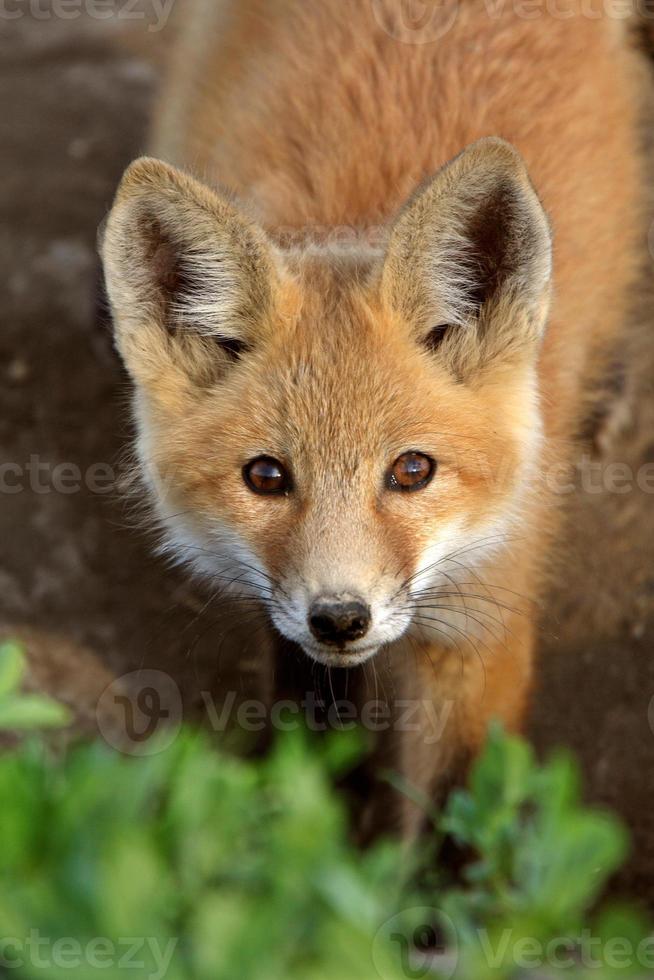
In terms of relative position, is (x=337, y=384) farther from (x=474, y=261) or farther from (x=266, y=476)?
(x=474, y=261)

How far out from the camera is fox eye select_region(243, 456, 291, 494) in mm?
3154

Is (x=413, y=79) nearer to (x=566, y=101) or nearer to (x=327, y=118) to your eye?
(x=327, y=118)

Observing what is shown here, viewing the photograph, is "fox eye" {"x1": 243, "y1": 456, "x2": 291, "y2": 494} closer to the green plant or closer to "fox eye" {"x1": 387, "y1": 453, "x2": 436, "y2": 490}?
"fox eye" {"x1": 387, "y1": 453, "x2": 436, "y2": 490}

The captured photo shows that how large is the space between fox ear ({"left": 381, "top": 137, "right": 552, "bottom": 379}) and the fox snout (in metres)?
0.91

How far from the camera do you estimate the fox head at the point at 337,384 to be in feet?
9.89

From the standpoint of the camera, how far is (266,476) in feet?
10.4

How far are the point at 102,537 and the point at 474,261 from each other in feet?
9.26

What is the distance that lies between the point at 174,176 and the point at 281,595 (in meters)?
1.20

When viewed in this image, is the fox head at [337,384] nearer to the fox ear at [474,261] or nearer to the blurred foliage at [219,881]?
the fox ear at [474,261]

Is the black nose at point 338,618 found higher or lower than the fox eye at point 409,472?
lower

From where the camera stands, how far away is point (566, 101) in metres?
4.27

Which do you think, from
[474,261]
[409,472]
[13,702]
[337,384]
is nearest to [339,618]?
[409,472]

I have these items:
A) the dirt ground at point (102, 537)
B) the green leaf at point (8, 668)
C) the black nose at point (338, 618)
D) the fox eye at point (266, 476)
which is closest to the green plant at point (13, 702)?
the green leaf at point (8, 668)

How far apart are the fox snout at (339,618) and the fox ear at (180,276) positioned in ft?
3.07
